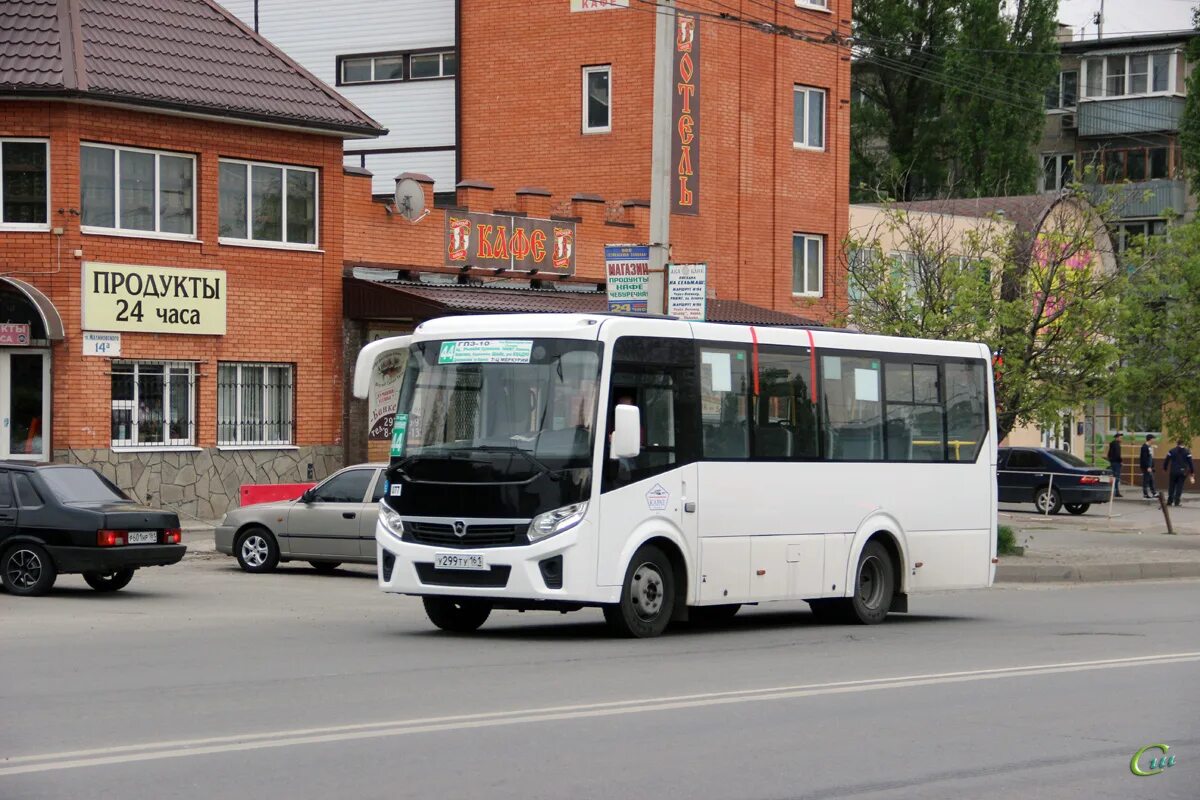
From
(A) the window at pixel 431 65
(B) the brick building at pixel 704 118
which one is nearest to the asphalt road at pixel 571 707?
(B) the brick building at pixel 704 118

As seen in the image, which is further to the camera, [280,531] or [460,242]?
[460,242]

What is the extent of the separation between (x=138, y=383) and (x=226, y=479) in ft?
7.14

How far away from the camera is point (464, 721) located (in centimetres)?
970

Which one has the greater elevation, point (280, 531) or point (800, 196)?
point (800, 196)

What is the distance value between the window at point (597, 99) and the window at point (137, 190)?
A: 38.5 ft

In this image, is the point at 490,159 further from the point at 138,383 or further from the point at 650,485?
the point at 650,485

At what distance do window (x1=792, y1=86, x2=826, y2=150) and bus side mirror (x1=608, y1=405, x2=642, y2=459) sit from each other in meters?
27.0

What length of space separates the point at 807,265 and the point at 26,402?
64.9 feet

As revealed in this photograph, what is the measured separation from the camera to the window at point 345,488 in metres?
21.7

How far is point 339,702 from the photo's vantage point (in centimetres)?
1050

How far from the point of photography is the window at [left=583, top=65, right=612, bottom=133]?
37688 millimetres

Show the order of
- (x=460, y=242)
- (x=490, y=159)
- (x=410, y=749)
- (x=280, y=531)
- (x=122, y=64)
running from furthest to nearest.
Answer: (x=490, y=159) < (x=460, y=242) < (x=122, y=64) < (x=280, y=531) < (x=410, y=749)

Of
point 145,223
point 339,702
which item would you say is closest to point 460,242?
point 145,223

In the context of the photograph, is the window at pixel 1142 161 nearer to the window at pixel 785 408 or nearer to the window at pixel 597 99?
the window at pixel 597 99
